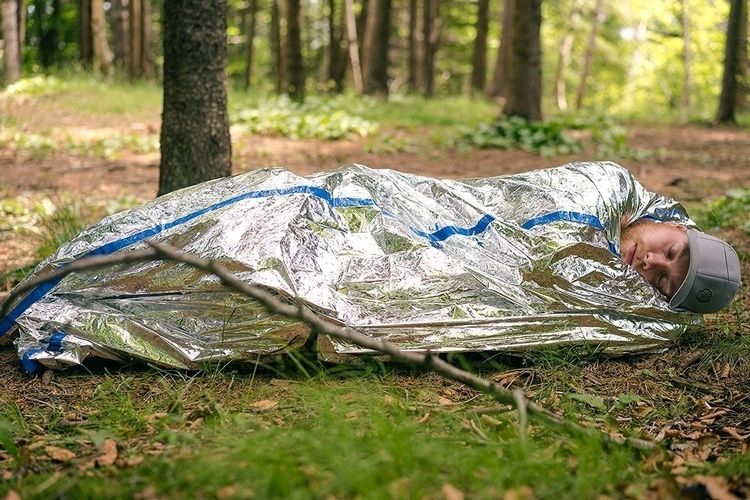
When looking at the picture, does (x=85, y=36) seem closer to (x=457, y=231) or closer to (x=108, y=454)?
(x=457, y=231)

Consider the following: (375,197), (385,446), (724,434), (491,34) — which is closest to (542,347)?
(724,434)

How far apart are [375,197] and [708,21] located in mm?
27792

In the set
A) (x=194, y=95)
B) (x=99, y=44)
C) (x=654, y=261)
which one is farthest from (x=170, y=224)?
(x=99, y=44)

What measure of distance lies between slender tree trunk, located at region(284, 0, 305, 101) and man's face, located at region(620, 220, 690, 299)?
812 cm

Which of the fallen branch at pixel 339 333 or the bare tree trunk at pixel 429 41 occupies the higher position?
the bare tree trunk at pixel 429 41

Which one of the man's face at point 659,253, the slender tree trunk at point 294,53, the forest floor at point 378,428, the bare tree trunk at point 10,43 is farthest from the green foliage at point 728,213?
the bare tree trunk at point 10,43

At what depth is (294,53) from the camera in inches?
419

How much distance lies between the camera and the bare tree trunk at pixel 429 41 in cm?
1499

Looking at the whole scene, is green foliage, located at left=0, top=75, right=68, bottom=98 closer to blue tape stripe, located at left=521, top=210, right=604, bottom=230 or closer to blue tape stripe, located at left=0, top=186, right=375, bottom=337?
Result: blue tape stripe, located at left=0, top=186, right=375, bottom=337

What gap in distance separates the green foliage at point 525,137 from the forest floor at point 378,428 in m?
3.84

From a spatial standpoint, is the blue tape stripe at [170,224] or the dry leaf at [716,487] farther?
the blue tape stripe at [170,224]

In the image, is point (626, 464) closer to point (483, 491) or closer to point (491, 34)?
point (483, 491)

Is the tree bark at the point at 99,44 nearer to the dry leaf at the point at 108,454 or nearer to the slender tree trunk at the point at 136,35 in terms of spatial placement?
the slender tree trunk at the point at 136,35

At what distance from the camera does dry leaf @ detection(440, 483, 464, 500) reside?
1.40 metres
